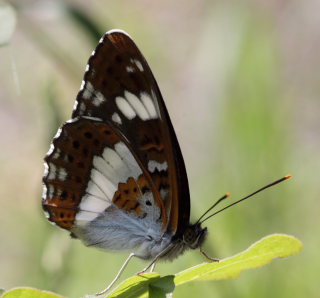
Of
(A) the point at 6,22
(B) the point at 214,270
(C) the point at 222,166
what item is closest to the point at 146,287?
(B) the point at 214,270

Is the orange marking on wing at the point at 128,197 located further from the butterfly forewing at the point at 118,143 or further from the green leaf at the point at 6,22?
the green leaf at the point at 6,22

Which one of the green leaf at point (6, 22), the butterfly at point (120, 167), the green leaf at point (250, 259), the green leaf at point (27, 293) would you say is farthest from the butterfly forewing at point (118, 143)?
the green leaf at point (27, 293)

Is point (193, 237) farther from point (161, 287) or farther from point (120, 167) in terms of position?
point (161, 287)

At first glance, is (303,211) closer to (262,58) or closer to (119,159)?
(262,58)

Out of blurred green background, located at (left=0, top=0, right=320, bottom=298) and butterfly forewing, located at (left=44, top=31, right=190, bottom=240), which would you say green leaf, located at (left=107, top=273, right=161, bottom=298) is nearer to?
butterfly forewing, located at (left=44, top=31, right=190, bottom=240)

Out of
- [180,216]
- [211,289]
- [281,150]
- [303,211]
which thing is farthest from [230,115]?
[180,216]

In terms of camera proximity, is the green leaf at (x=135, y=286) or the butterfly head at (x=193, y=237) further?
the butterfly head at (x=193, y=237)

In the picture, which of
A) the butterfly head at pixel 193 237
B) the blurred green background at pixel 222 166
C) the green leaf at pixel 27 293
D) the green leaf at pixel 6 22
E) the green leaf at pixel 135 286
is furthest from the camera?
the blurred green background at pixel 222 166
